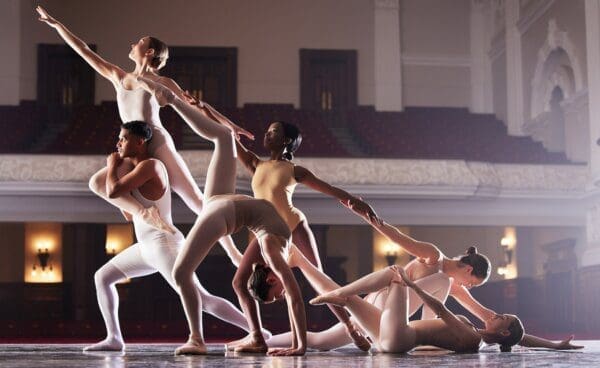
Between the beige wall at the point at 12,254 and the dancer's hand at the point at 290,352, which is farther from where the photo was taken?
the beige wall at the point at 12,254

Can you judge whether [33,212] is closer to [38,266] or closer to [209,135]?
[38,266]

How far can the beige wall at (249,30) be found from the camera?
1554 centimetres

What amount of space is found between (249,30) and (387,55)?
246 centimetres

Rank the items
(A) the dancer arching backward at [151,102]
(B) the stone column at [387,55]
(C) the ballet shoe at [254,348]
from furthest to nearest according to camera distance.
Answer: (B) the stone column at [387,55], (A) the dancer arching backward at [151,102], (C) the ballet shoe at [254,348]

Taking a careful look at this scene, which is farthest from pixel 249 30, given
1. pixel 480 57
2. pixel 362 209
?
pixel 362 209

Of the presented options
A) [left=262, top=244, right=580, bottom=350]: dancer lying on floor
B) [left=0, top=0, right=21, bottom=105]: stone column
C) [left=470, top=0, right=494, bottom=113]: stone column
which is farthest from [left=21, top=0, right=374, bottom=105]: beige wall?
[left=262, top=244, right=580, bottom=350]: dancer lying on floor

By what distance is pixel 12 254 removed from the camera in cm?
1427

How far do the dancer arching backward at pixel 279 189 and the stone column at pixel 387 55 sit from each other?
11.9 meters

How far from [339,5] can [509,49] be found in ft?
10.2

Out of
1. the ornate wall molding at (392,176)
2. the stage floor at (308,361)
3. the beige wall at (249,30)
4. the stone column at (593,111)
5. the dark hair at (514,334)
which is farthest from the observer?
the beige wall at (249,30)

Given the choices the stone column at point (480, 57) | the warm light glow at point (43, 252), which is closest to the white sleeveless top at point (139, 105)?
the warm light glow at point (43, 252)

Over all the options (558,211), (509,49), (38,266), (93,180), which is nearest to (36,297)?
(38,266)

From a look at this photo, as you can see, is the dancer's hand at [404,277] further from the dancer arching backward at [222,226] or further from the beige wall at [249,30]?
the beige wall at [249,30]

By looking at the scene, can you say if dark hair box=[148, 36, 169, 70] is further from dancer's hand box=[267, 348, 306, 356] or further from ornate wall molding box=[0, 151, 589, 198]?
ornate wall molding box=[0, 151, 589, 198]
